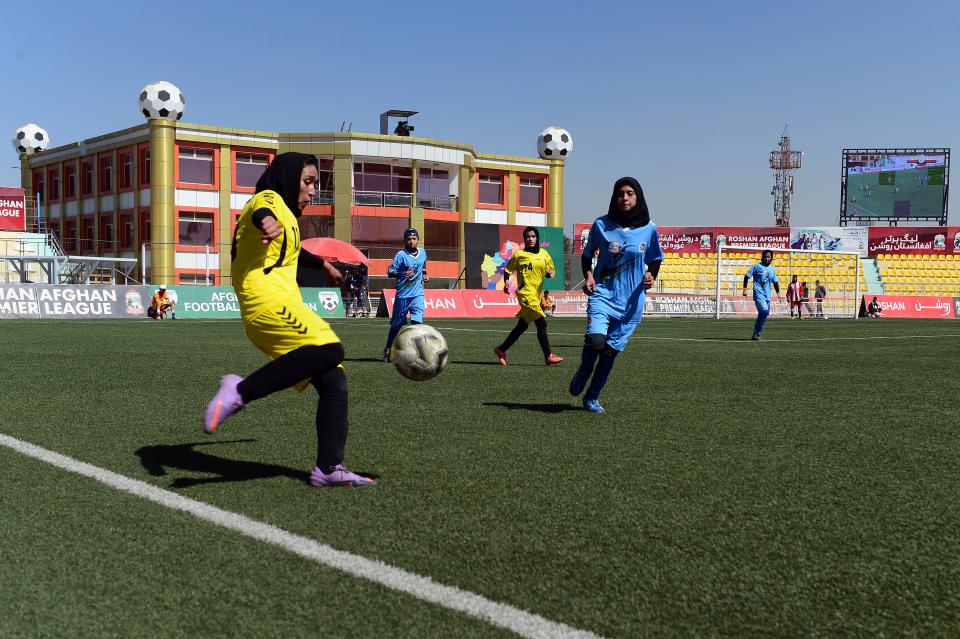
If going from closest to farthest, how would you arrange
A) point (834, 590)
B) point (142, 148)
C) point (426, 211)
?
point (834, 590)
point (142, 148)
point (426, 211)

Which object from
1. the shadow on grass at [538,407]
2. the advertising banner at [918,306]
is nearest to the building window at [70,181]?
the advertising banner at [918,306]

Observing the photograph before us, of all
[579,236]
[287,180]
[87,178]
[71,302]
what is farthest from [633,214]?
[579,236]

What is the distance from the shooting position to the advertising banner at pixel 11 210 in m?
43.2

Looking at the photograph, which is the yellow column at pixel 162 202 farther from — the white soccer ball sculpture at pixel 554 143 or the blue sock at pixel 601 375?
the blue sock at pixel 601 375

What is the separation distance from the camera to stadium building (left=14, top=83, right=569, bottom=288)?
46188mm

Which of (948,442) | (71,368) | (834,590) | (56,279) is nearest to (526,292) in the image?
(71,368)

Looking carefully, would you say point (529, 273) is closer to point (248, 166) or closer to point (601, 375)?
point (601, 375)

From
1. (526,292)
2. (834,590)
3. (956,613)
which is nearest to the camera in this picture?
(956,613)

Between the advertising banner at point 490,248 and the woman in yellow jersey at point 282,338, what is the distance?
41.8 meters

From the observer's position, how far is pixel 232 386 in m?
4.41

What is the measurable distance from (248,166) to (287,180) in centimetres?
4662

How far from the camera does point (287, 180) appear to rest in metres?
4.51

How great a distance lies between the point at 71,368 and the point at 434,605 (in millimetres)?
9355

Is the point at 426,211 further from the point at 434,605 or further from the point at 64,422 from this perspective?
the point at 434,605
